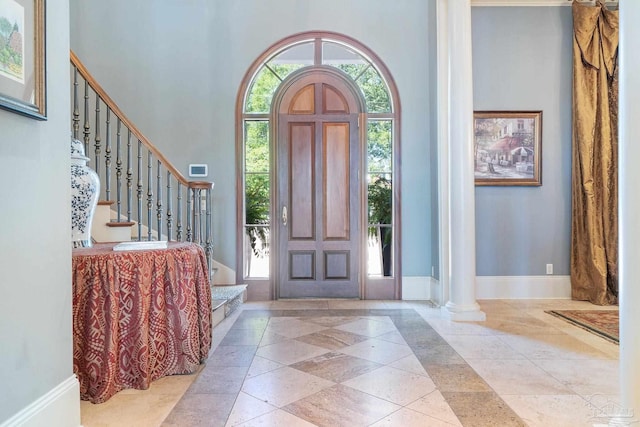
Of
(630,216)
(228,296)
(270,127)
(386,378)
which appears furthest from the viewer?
(270,127)

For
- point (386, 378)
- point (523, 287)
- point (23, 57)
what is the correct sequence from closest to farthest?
1. point (23, 57)
2. point (386, 378)
3. point (523, 287)

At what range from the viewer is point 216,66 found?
4188mm

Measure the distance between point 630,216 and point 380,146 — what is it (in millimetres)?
2958

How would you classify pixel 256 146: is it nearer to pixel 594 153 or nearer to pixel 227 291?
pixel 227 291

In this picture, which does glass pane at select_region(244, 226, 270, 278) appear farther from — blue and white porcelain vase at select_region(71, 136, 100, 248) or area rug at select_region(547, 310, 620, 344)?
area rug at select_region(547, 310, 620, 344)

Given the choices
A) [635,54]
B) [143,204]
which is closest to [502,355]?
[635,54]

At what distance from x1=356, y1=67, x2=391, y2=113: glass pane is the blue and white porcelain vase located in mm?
2976

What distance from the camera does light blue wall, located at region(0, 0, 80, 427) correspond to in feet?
4.15

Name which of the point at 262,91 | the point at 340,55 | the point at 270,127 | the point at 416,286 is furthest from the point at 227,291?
the point at 340,55

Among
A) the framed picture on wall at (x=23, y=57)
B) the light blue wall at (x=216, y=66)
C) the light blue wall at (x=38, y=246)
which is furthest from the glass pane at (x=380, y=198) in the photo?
the framed picture on wall at (x=23, y=57)

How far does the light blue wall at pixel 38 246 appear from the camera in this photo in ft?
4.15

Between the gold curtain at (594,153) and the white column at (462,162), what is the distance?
1496 millimetres

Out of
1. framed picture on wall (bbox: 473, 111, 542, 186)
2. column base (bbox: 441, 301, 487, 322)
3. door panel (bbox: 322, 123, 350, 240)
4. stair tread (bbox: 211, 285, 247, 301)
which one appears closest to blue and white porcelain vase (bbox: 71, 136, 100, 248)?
stair tread (bbox: 211, 285, 247, 301)

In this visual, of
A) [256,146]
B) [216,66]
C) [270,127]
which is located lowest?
[256,146]
